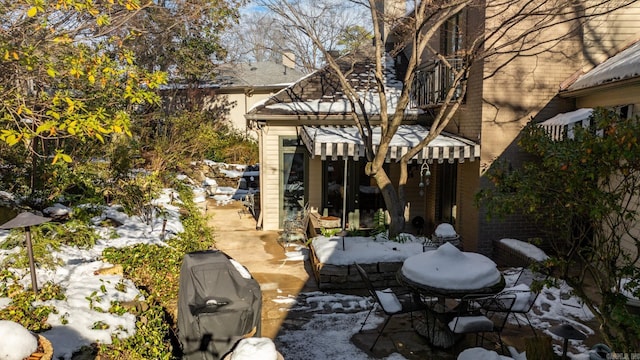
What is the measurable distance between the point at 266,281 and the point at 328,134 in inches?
176

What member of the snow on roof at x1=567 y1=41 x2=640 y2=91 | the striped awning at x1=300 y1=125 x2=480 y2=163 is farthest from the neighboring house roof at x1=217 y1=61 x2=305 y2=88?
the snow on roof at x1=567 y1=41 x2=640 y2=91

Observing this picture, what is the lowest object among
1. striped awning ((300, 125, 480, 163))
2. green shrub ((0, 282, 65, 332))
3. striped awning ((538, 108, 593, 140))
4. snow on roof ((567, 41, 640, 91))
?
green shrub ((0, 282, 65, 332))

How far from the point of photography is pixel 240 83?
26.8 meters

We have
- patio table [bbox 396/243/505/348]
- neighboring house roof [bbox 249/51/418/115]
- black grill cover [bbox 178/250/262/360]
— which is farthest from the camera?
neighboring house roof [bbox 249/51/418/115]

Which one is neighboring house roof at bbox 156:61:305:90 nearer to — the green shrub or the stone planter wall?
the stone planter wall

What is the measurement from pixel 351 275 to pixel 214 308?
381 cm

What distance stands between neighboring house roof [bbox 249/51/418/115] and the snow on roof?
4757 millimetres

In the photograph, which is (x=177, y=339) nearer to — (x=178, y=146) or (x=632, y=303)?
(x=632, y=303)

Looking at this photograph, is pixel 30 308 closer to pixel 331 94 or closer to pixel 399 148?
pixel 399 148

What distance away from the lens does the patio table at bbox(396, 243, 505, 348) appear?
584 centimetres

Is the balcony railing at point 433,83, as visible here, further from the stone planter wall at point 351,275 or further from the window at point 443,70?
the stone planter wall at point 351,275

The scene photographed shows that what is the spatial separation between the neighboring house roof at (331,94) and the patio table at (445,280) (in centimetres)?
683

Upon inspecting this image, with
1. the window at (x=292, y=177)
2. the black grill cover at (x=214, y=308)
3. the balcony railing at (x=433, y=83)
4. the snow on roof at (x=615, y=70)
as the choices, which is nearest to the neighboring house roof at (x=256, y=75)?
the window at (x=292, y=177)

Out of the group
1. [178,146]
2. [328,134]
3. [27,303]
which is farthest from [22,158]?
[178,146]
